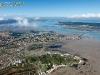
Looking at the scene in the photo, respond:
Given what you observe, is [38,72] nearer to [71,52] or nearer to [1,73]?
[1,73]

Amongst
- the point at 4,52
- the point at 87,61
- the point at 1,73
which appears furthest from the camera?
the point at 4,52

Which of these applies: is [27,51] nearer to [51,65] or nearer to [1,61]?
[1,61]

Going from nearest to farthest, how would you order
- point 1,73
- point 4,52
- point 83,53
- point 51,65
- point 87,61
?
1. point 1,73
2. point 51,65
3. point 87,61
4. point 83,53
5. point 4,52

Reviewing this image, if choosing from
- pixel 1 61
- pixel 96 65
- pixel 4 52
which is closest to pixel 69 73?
pixel 96 65

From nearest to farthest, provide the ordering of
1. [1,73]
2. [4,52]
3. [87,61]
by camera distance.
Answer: [1,73], [87,61], [4,52]

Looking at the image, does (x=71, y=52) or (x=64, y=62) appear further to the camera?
(x=71, y=52)

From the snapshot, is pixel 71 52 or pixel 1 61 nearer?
pixel 1 61


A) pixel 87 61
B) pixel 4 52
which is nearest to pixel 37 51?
pixel 4 52

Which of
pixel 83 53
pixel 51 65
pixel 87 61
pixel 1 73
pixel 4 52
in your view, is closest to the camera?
pixel 1 73
